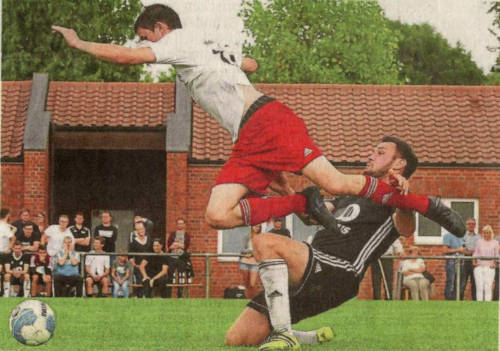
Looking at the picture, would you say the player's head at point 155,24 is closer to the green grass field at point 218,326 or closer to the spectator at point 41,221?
the green grass field at point 218,326

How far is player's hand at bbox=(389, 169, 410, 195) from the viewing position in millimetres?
11016

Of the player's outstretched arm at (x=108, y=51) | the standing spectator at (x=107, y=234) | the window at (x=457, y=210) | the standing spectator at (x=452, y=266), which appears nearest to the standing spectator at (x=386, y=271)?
the window at (x=457, y=210)

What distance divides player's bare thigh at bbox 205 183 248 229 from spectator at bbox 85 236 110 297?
22.2ft

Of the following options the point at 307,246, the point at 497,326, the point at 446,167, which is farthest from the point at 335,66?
the point at 307,246

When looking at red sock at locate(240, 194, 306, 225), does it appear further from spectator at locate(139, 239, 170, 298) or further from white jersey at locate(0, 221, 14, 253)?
white jersey at locate(0, 221, 14, 253)

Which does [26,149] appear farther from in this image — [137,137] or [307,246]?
[307,246]

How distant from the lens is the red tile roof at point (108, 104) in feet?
59.3

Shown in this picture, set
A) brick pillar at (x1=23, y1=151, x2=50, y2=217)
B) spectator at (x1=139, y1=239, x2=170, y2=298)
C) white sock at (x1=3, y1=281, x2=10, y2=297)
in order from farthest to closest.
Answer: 1. spectator at (x1=139, y1=239, x2=170, y2=298)
2. white sock at (x1=3, y1=281, x2=10, y2=297)
3. brick pillar at (x1=23, y1=151, x2=50, y2=217)

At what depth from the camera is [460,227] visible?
1138cm

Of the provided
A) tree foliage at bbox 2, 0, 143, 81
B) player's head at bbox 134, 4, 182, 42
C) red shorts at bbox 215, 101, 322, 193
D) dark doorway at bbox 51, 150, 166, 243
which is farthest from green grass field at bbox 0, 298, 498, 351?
tree foliage at bbox 2, 0, 143, 81

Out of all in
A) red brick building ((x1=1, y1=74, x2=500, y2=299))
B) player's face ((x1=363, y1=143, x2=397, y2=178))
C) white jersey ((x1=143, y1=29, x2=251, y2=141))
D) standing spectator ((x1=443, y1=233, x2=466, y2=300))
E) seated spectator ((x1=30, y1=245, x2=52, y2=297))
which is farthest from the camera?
standing spectator ((x1=443, y1=233, x2=466, y2=300))

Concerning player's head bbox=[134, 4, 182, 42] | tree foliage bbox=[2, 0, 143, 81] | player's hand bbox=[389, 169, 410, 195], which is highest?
tree foliage bbox=[2, 0, 143, 81]

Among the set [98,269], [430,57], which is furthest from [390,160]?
[98,269]

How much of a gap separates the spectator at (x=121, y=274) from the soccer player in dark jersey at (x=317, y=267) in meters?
6.72
